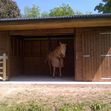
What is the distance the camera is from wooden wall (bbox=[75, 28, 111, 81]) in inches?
626

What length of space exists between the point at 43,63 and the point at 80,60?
4.38m

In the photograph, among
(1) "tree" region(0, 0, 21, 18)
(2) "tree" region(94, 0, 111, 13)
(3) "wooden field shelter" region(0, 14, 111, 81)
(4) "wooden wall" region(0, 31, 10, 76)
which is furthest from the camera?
(2) "tree" region(94, 0, 111, 13)

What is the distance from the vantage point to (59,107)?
11430mm

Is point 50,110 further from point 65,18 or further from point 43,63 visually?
point 43,63

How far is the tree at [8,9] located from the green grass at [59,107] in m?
21.6

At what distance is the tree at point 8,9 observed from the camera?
108ft

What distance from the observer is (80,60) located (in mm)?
16078

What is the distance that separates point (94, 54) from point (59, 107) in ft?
16.5

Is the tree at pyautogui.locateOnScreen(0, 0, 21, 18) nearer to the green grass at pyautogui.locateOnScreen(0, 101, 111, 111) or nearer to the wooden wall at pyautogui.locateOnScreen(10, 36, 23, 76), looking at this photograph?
the wooden wall at pyautogui.locateOnScreen(10, 36, 23, 76)

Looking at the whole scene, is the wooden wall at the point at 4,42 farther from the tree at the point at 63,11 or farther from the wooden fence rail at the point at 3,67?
the tree at the point at 63,11

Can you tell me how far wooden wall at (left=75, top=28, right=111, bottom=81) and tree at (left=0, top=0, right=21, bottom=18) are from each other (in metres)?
17.5

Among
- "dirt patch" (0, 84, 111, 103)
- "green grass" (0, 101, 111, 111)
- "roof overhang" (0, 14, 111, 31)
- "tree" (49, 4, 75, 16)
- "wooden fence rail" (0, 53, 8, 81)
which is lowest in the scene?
"green grass" (0, 101, 111, 111)

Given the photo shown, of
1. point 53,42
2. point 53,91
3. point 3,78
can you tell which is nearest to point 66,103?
point 53,91

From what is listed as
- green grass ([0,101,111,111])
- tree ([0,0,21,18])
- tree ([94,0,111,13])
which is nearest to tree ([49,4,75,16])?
tree ([94,0,111,13])
